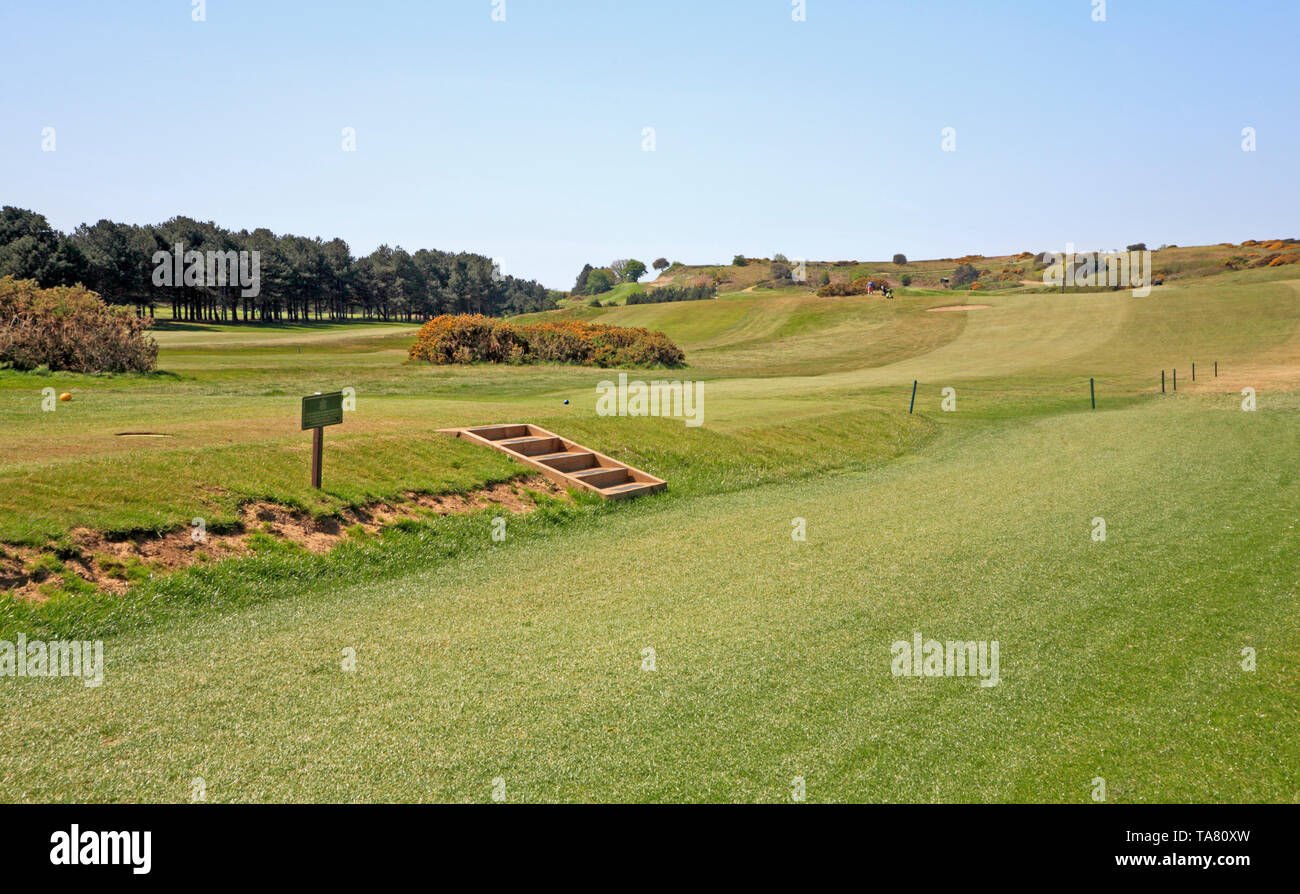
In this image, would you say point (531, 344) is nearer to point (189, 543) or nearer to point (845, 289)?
point (189, 543)

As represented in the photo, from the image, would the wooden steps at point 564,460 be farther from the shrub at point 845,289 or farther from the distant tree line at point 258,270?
the shrub at point 845,289

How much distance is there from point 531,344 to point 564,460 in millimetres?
36890

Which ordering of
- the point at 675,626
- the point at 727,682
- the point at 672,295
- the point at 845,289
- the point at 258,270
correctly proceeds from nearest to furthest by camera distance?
the point at 727,682, the point at 675,626, the point at 258,270, the point at 845,289, the point at 672,295

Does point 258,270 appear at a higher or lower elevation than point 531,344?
higher

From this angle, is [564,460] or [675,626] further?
[564,460]

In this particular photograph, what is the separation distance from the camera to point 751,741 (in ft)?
21.5

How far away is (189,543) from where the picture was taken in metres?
11.2

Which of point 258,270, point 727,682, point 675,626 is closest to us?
point 727,682

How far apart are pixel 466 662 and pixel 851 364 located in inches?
2351

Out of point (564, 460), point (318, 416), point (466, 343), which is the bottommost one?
point (564, 460)

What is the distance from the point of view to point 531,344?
54406mm

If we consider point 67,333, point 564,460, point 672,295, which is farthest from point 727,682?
point 672,295

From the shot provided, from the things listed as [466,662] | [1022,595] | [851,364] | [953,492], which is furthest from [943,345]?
[466,662]

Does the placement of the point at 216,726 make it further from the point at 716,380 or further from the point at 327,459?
the point at 716,380
